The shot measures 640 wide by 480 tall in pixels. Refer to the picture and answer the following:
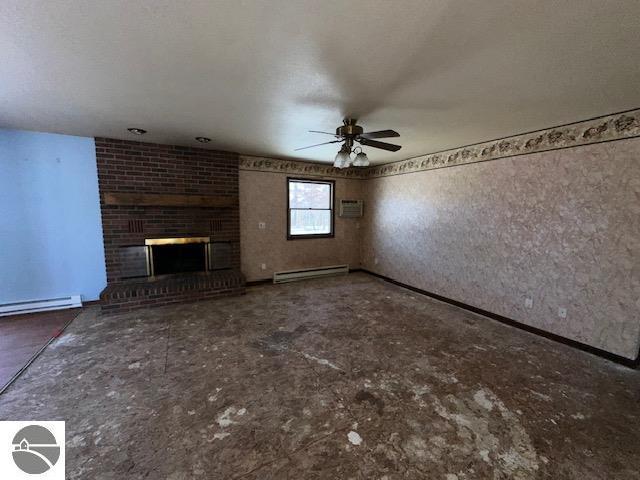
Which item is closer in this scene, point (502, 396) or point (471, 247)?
point (502, 396)

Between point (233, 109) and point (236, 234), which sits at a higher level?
point (233, 109)

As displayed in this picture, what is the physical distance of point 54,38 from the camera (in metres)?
1.42

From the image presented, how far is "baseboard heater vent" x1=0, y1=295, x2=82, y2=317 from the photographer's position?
333 cm

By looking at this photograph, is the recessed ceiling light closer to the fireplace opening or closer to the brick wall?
the brick wall

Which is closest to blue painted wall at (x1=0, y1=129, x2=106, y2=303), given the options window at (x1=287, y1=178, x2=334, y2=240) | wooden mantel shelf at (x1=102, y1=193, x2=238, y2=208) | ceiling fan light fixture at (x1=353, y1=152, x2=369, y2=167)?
wooden mantel shelf at (x1=102, y1=193, x2=238, y2=208)

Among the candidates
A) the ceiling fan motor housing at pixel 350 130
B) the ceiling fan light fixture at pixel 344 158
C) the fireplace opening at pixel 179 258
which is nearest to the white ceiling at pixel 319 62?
the ceiling fan motor housing at pixel 350 130

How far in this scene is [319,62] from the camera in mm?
1650

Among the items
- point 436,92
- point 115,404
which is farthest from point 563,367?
point 115,404

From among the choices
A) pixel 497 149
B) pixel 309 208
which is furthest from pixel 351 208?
pixel 497 149

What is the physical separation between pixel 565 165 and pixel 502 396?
2500 millimetres

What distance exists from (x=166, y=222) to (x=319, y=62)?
3.37 metres

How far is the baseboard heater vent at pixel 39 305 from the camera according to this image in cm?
333

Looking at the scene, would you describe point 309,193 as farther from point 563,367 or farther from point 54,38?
point 563,367

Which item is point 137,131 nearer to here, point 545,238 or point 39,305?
point 39,305
